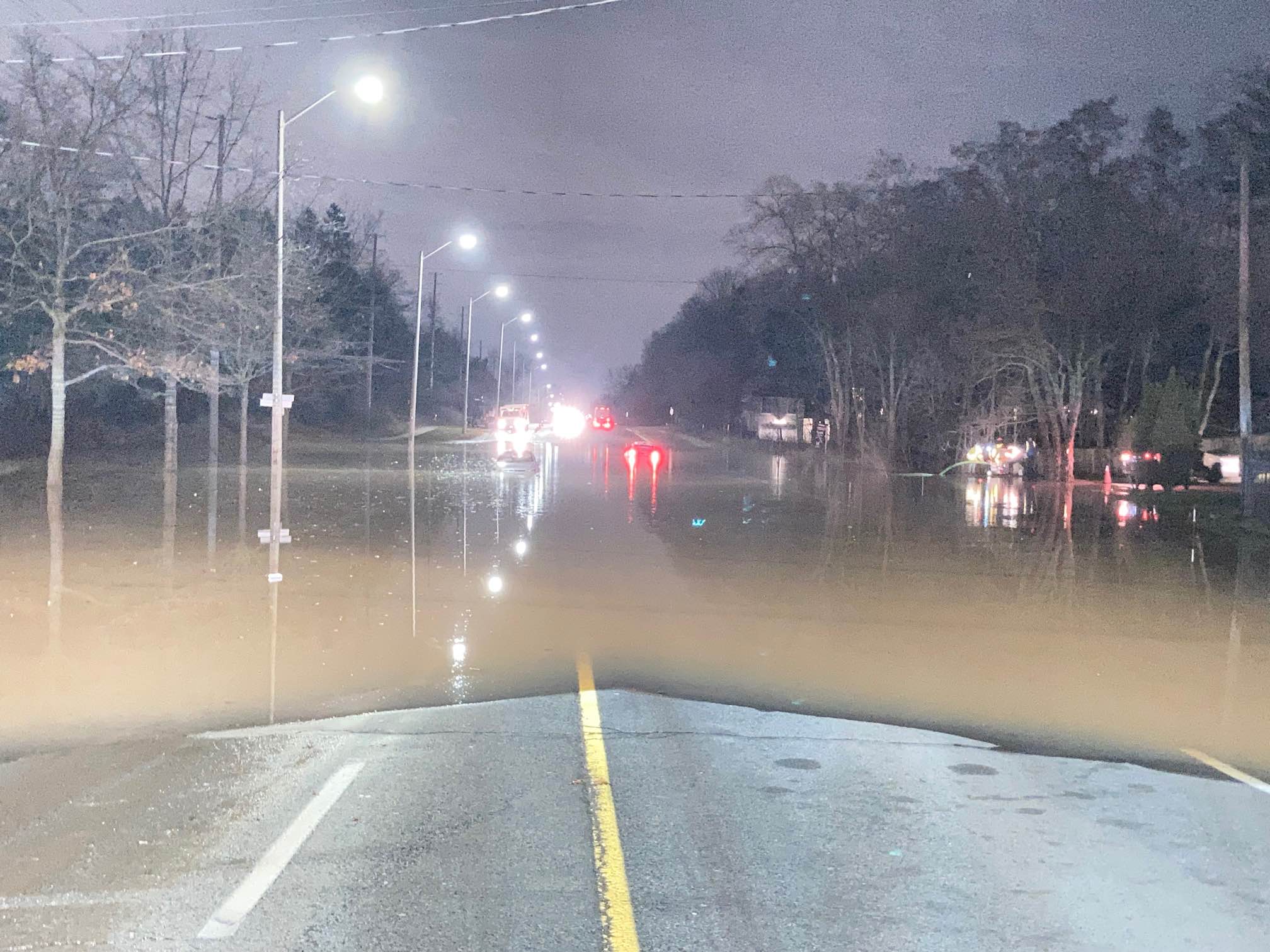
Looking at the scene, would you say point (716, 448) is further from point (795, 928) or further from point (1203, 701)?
point (795, 928)

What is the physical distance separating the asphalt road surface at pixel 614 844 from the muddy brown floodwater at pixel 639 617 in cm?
106

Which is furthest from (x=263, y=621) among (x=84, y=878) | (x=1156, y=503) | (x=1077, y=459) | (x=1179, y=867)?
(x=1077, y=459)

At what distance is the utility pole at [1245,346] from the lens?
95.9 feet

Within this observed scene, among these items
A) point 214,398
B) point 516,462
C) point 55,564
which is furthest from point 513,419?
point 55,564

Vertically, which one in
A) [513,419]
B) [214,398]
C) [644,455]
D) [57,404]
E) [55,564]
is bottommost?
[55,564]

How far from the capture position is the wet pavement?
17.6 ft

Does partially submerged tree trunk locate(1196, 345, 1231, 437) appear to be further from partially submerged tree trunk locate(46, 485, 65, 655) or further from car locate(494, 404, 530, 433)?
partially submerged tree trunk locate(46, 485, 65, 655)

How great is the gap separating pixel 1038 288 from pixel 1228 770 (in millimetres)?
39538

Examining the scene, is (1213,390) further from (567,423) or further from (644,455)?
(567,423)

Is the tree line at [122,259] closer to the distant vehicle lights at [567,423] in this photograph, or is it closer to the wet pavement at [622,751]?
the wet pavement at [622,751]

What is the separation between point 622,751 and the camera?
7988 mm

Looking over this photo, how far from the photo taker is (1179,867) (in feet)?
19.7

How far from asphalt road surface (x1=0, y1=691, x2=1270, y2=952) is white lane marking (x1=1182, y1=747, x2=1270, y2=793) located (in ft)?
0.63

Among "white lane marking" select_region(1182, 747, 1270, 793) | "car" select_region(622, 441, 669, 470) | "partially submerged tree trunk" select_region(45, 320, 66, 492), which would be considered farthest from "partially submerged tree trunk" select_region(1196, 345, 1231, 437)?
"white lane marking" select_region(1182, 747, 1270, 793)
